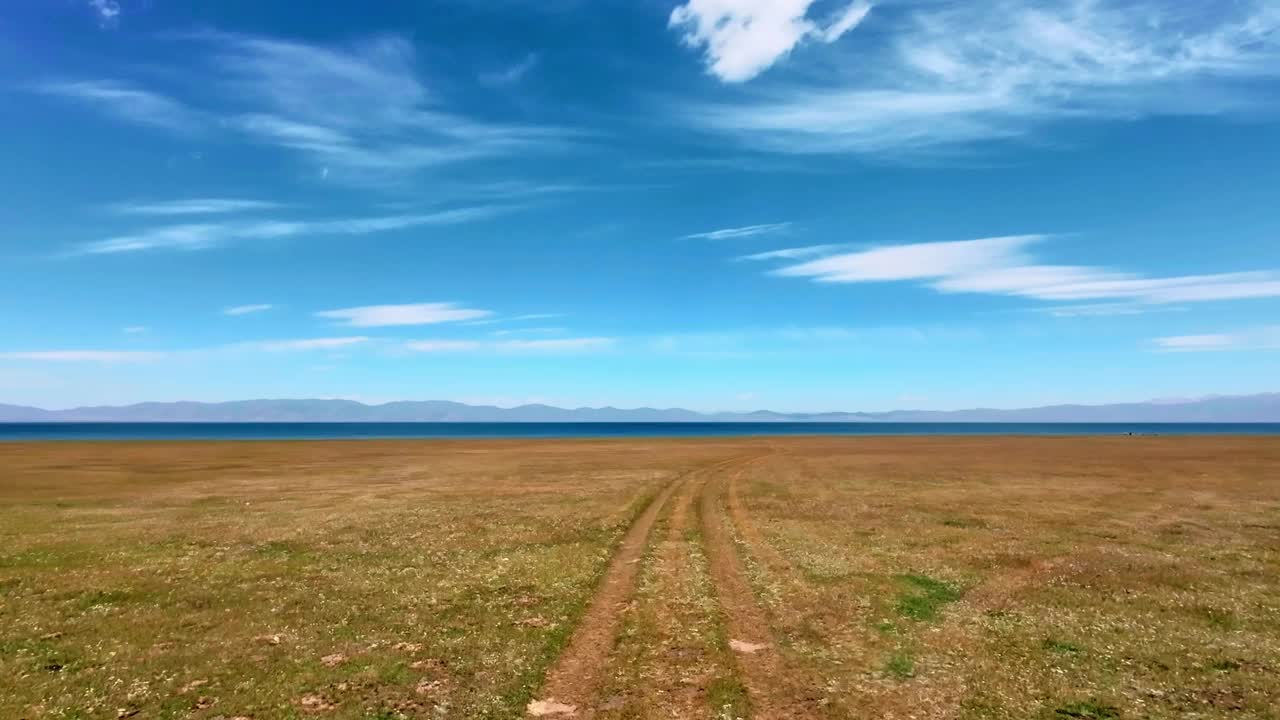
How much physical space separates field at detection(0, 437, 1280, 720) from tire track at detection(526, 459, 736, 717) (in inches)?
4.3

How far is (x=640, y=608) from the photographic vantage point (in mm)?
22062

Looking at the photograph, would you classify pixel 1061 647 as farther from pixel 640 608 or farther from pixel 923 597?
pixel 640 608

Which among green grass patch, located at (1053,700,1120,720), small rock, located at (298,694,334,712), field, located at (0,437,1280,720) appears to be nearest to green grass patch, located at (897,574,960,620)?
field, located at (0,437,1280,720)

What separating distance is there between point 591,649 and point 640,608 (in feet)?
12.8

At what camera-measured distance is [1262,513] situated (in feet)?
138

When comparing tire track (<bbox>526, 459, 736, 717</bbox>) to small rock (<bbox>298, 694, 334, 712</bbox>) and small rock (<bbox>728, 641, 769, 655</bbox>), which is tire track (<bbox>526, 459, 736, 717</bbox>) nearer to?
small rock (<bbox>728, 641, 769, 655</bbox>)

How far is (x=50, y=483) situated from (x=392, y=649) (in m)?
62.9

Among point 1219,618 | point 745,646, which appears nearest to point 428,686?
point 745,646

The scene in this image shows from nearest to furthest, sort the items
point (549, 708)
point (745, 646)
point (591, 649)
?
1. point (549, 708)
2. point (591, 649)
3. point (745, 646)

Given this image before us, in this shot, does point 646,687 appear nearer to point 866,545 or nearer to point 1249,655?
point 1249,655

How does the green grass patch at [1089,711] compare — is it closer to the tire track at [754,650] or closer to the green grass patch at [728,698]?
the tire track at [754,650]

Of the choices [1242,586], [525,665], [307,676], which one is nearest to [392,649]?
[307,676]

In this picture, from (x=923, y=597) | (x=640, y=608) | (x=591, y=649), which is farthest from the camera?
(x=923, y=597)

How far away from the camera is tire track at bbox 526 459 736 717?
49.2ft
